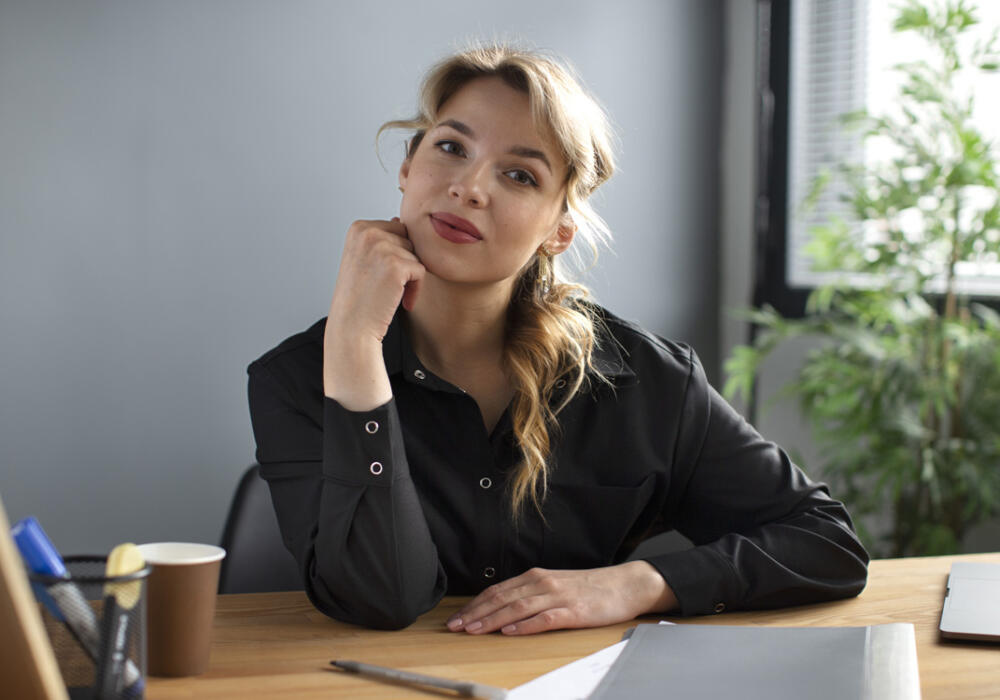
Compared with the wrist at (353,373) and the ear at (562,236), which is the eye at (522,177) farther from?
the wrist at (353,373)

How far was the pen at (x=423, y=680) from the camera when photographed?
2.92 feet

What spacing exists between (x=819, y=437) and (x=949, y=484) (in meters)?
0.39

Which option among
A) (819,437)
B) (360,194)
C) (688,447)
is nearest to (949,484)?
(819,437)

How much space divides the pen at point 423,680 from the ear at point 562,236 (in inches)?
31.6

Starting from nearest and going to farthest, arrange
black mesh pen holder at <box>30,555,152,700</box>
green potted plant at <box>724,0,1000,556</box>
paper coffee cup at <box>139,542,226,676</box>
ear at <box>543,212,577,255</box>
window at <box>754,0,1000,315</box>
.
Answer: black mesh pen holder at <box>30,555,152,700</box> < paper coffee cup at <box>139,542,226,676</box> < ear at <box>543,212,577,255</box> < green potted plant at <box>724,0,1000,556</box> < window at <box>754,0,1000,315</box>

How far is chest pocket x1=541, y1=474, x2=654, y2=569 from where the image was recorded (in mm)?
1416

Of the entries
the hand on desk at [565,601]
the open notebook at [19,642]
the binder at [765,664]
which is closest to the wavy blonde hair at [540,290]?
the hand on desk at [565,601]

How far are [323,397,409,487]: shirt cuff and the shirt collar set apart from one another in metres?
0.21

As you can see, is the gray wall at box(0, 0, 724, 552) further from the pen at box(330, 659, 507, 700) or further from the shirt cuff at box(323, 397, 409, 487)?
the pen at box(330, 659, 507, 700)

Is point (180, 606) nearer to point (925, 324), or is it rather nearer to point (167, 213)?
point (167, 213)

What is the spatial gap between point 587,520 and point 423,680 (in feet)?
1.84

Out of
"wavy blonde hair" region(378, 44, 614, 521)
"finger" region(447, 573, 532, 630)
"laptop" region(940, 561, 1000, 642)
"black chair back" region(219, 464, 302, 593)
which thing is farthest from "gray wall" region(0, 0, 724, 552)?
"laptop" region(940, 561, 1000, 642)

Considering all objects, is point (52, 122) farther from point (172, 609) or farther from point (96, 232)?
point (172, 609)

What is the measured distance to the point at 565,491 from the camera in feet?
4.68
